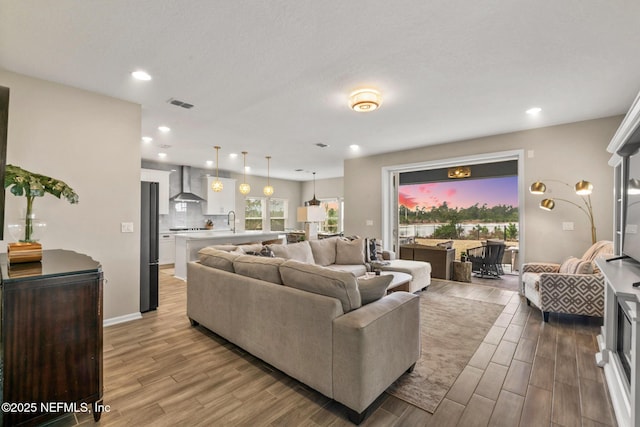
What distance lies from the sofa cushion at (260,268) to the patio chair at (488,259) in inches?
215

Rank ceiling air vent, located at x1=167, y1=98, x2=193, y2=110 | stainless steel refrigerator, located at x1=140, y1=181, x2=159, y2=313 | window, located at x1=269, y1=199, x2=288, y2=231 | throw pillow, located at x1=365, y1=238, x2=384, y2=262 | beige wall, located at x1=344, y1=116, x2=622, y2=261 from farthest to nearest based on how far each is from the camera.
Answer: window, located at x1=269, y1=199, x2=288, y2=231 → throw pillow, located at x1=365, y1=238, x2=384, y2=262 → beige wall, located at x1=344, y1=116, x2=622, y2=261 → stainless steel refrigerator, located at x1=140, y1=181, x2=159, y2=313 → ceiling air vent, located at x1=167, y1=98, x2=193, y2=110

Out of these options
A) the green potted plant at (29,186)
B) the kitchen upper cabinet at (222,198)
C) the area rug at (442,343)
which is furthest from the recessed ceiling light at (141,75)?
the kitchen upper cabinet at (222,198)

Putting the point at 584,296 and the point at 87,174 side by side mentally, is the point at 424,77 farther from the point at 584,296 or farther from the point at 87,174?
the point at 87,174

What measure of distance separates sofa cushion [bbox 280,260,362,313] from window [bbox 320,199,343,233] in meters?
8.34

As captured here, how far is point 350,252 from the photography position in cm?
497

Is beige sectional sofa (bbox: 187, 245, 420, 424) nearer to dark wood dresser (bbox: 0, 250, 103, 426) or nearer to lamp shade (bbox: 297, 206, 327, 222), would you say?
dark wood dresser (bbox: 0, 250, 103, 426)

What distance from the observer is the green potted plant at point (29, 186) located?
1819 mm

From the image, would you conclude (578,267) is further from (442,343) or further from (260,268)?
(260,268)

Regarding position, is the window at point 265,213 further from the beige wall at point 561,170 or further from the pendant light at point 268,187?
the beige wall at point 561,170

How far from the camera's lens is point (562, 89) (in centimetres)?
315

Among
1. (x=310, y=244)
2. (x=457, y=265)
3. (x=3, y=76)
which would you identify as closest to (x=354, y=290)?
(x=310, y=244)

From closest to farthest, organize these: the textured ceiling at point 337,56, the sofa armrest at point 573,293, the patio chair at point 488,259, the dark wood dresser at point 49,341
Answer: the dark wood dresser at point 49,341
the textured ceiling at point 337,56
the sofa armrest at point 573,293
the patio chair at point 488,259

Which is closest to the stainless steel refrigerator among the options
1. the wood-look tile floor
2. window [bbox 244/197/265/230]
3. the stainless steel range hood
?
the wood-look tile floor

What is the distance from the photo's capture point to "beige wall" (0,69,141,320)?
291 cm
